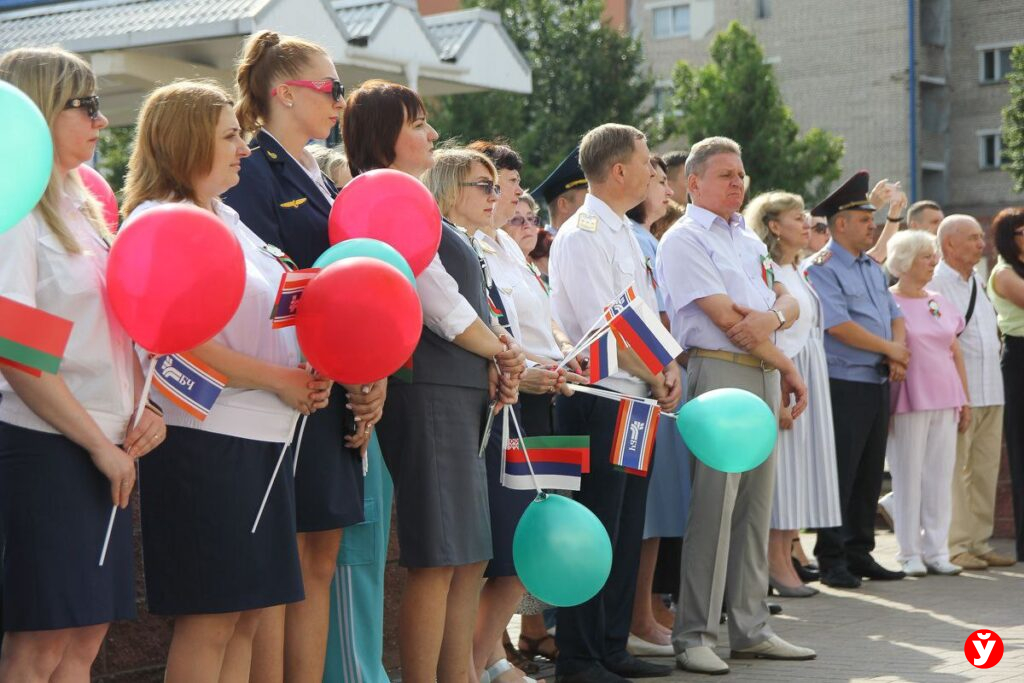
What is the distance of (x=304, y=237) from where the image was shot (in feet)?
14.8

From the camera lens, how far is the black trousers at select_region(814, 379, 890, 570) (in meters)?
9.27

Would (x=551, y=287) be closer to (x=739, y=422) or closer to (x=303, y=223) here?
(x=739, y=422)

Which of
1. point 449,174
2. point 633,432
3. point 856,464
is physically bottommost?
point 856,464

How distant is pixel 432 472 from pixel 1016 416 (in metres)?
6.56

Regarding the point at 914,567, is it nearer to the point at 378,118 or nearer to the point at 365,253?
the point at 378,118

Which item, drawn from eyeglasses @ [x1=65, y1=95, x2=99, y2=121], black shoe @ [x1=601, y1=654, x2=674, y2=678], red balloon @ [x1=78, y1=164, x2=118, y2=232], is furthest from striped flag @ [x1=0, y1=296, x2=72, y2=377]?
black shoe @ [x1=601, y1=654, x2=674, y2=678]

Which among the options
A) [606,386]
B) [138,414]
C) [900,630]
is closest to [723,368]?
[606,386]

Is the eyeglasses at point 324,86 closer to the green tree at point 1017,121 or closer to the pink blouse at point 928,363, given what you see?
the pink blouse at point 928,363

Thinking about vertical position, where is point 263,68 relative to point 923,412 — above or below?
above

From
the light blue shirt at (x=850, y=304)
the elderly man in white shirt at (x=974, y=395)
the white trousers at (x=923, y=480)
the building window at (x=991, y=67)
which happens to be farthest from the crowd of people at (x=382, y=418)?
the building window at (x=991, y=67)

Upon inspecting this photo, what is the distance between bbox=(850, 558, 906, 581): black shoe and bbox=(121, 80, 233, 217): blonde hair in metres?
6.59

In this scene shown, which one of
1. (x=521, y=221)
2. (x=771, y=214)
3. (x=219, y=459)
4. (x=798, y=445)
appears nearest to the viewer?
(x=219, y=459)

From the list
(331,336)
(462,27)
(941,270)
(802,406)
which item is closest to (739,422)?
(802,406)

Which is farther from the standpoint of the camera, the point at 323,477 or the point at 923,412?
the point at 923,412
